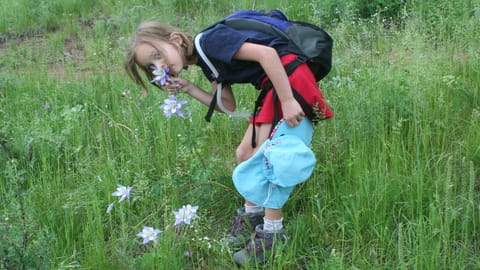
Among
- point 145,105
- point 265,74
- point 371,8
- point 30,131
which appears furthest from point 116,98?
point 371,8

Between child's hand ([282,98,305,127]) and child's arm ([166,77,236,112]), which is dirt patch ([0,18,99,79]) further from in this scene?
child's hand ([282,98,305,127])

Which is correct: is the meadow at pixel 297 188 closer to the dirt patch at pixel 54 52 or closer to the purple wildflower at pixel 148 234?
the purple wildflower at pixel 148 234

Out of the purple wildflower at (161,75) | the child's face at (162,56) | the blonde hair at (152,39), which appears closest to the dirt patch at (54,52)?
the blonde hair at (152,39)

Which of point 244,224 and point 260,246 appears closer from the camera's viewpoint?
point 260,246

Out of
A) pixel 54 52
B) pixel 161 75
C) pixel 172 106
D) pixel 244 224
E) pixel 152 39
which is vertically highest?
pixel 152 39

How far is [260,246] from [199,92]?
2.58 feet

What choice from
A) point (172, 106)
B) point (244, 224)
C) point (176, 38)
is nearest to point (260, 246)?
point (244, 224)

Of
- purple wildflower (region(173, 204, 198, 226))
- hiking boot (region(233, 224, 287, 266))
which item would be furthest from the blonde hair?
hiking boot (region(233, 224, 287, 266))

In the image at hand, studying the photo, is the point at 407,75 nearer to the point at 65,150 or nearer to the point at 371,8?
the point at 371,8

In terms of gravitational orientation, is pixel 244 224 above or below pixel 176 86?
below

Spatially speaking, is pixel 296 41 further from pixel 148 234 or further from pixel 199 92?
pixel 148 234

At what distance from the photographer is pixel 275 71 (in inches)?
100

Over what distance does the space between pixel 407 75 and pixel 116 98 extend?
2.00m

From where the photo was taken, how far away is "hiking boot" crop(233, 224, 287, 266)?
8.61 ft
